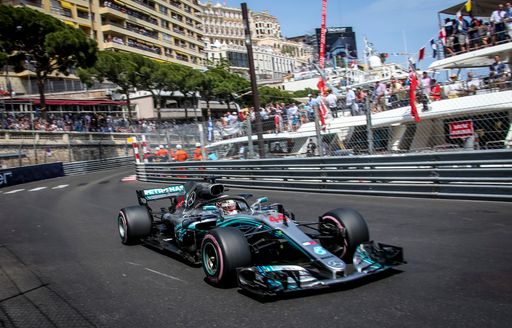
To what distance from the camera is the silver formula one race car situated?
4.52 metres

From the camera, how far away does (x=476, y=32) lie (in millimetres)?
17891

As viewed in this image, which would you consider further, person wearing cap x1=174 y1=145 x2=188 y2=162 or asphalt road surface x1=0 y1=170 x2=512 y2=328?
person wearing cap x1=174 y1=145 x2=188 y2=162

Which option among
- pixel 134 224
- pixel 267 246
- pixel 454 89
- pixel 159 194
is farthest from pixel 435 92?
pixel 267 246

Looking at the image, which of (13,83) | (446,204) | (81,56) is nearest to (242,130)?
(446,204)

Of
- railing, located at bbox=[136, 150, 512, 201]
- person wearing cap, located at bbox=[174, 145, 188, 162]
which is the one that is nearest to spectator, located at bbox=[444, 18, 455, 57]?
railing, located at bbox=[136, 150, 512, 201]

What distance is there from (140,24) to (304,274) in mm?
70695

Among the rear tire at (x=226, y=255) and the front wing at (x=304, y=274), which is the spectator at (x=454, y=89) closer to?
the front wing at (x=304, y=274)

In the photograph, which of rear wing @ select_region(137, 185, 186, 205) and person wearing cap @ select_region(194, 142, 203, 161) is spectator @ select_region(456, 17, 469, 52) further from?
rear wing @ select_region(137, 185, 186, 205)

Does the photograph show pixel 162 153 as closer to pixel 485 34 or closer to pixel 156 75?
pixel 485 34

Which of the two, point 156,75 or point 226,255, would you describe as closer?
point 226,255

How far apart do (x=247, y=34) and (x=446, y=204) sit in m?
9.78

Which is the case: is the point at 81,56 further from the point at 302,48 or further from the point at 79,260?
the point at 302,48

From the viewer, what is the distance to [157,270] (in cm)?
592

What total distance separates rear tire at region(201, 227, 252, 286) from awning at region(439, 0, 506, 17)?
1905 cm
